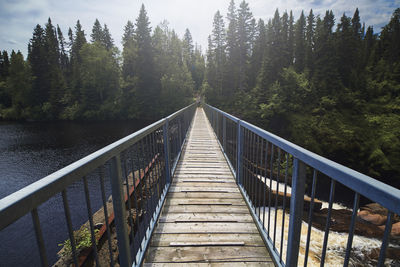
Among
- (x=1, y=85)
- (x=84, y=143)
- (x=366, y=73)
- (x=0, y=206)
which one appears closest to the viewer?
(x=0, y=206)

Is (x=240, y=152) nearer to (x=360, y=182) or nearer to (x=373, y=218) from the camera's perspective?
(x=360, y=182)

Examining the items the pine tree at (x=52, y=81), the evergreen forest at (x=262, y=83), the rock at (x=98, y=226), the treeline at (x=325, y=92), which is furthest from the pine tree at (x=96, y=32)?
the rock at (x=98, y=226)

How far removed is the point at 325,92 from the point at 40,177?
33625 millimetres

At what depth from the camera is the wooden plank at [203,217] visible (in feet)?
9.58

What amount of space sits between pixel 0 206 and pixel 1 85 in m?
68.0

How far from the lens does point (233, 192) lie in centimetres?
384

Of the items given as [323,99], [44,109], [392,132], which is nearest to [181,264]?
[392,132]

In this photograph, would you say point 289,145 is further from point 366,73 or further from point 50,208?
point 366,73

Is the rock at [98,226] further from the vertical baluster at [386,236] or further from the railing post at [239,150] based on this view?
the vertical baluster at [386,236]

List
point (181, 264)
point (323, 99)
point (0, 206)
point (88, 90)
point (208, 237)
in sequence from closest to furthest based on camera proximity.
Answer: point (0, 206)
point (181, 264)
point (208, 237)
point (323, 99)
point (88, 90)

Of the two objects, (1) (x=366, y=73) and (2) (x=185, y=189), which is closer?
(2) (x=185, y=189)

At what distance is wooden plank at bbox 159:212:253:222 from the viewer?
115 inches

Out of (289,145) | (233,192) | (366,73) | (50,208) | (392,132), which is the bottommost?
(50,208)

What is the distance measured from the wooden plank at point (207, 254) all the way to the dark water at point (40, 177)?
22.9 ft
